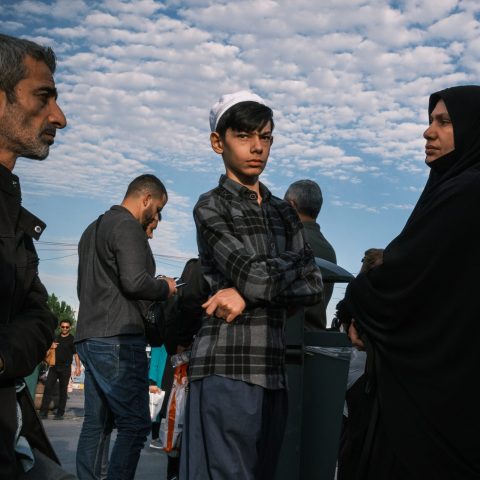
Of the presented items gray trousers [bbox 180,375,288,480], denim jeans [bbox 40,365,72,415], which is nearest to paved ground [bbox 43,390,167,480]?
denim jeans [bbox 40,365,72,415]

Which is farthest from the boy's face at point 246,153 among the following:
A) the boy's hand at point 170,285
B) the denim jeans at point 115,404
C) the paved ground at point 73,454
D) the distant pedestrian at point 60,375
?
the distant pedestrian at point 60,375

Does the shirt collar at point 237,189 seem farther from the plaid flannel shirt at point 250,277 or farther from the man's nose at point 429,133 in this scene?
the man's nose at point 429,133

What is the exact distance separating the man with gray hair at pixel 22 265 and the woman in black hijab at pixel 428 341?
3.75 ft

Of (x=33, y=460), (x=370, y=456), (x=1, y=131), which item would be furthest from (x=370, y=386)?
(x=1, y=131)

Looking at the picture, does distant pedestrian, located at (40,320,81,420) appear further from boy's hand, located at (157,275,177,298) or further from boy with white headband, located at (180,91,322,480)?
boy with white headband, located at (180,91,322,480)

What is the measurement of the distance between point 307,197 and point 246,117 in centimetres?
269

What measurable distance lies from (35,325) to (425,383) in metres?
1.32

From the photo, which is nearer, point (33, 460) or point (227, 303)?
point (33, 460)

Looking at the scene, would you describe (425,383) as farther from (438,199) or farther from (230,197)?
(230,197)

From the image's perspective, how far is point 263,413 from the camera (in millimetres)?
2492

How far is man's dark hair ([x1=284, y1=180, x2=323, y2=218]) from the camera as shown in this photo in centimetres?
539

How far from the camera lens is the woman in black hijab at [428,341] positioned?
2.30 m

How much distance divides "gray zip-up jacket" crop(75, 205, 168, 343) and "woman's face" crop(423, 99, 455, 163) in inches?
81.4

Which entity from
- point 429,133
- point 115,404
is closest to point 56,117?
point 429,133
